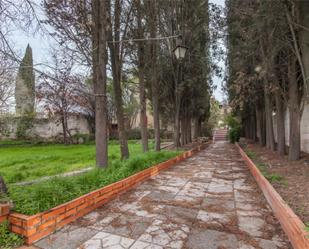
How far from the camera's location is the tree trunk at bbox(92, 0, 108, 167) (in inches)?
209

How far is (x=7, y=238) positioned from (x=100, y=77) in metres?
3.70

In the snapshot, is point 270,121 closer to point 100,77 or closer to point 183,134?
point 183,134

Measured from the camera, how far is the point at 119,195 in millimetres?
4238

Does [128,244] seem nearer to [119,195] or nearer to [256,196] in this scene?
[119,195]

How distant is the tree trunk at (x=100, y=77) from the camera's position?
5297 millimetres

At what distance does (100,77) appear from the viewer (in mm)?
5355

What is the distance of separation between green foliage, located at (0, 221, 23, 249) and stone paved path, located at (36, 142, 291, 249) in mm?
225

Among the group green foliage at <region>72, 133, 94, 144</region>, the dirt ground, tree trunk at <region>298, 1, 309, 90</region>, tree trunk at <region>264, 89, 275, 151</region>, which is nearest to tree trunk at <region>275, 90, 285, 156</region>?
tree trunk at <region>264, 89, 275, 151</region>

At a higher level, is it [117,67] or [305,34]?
[305,34]

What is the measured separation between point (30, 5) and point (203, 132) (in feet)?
93.9

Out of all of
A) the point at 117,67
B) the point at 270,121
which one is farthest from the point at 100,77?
the point at 270,121

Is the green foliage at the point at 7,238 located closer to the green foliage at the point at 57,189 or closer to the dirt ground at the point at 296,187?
the green foliage at the point at 57,189

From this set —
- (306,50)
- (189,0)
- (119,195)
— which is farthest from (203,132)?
(119,195)

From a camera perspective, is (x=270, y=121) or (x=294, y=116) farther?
(x=270, y=121)
